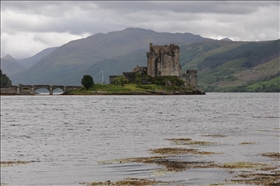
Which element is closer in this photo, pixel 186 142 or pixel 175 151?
pixel 175 151

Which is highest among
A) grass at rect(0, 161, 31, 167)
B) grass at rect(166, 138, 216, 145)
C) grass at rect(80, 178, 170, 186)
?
grass at rect(166, 138, 216, 145)

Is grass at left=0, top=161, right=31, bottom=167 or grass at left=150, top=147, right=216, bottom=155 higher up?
grass at left=150, top=147, right=216, bottom=155

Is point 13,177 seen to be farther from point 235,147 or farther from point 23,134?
point 23,134

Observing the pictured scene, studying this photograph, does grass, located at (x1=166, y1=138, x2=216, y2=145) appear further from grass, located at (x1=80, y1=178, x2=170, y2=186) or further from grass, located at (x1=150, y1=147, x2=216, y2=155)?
grass, located at (x1=80, y1=178, x2=170, y2=186)

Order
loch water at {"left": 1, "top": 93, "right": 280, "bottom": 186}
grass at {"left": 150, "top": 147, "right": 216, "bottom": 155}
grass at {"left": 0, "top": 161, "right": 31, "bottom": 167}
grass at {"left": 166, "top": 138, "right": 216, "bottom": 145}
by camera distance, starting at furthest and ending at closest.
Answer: grass at {"left": 166, "top": 138, "right": 216, "bottom": 145}, grass at {"left": 150, "top": 147, "right": 216, "bottom": 155}, grass at {"left": 0, "top": 161, "right": 31, "bottom": 167}, loch water at {"left": 1, "top": 93, "right": 280, "bottom": 186}

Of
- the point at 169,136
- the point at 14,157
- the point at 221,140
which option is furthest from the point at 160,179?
the point at 169,136

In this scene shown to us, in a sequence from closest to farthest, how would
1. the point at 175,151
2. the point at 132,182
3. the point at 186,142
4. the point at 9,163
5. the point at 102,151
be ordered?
1. the point at 132,182
2. the point at 9,163
3. the point at 175,151
4. the point at 102,151
5. the point at 186,142

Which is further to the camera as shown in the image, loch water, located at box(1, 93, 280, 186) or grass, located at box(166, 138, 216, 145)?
grass, located at box(166, 138, 216, 145)

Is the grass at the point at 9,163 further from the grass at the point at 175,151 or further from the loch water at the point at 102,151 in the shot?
the grass at the point at 175,151

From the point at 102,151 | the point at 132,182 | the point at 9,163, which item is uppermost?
the point at 132,182

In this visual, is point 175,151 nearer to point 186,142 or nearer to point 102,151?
point 102,151

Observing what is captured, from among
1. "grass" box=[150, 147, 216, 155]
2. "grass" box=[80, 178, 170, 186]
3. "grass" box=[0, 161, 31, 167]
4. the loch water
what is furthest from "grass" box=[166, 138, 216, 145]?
"grass" box=[80, 178, 170, 186]

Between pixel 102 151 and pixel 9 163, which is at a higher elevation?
pixel 102 151

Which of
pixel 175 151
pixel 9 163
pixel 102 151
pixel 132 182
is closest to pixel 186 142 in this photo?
pixel 175 151
